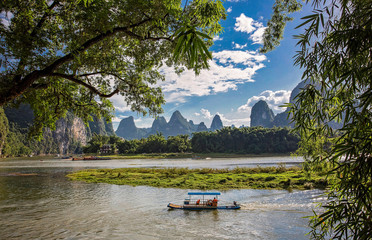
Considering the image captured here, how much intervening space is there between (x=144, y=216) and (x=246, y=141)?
3910 inches

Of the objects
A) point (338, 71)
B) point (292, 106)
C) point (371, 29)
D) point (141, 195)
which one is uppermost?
point (371, 29)

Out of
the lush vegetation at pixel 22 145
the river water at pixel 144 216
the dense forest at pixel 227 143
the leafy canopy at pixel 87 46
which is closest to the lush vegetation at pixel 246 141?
the dense forest at pixel 227 143

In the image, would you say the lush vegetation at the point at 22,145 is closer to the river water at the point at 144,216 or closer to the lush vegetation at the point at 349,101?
the river water at the point at 144,216

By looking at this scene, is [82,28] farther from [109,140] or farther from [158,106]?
[109,140]

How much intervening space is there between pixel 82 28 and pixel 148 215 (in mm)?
11576

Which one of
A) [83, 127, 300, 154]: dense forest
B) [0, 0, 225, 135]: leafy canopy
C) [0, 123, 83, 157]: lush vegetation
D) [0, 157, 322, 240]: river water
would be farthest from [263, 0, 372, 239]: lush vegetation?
[0, 123, 83, 157]: lush vegetation

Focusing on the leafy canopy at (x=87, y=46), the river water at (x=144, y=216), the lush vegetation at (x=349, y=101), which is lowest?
the river water at (x=144, y=216)

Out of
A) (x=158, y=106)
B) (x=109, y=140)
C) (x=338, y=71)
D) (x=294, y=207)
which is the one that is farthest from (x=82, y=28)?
(x=109, y=140)

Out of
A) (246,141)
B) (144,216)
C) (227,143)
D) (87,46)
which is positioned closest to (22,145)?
(227,143)

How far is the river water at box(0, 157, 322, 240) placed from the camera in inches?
432

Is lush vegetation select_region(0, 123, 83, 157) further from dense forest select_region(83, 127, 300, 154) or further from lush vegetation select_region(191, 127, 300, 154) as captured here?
lush vegetation select_region(191, 127, 300, 154)

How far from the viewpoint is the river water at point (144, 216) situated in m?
11.0

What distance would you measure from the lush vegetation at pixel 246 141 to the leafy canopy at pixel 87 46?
99.5m

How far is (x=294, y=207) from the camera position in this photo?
582 inches
